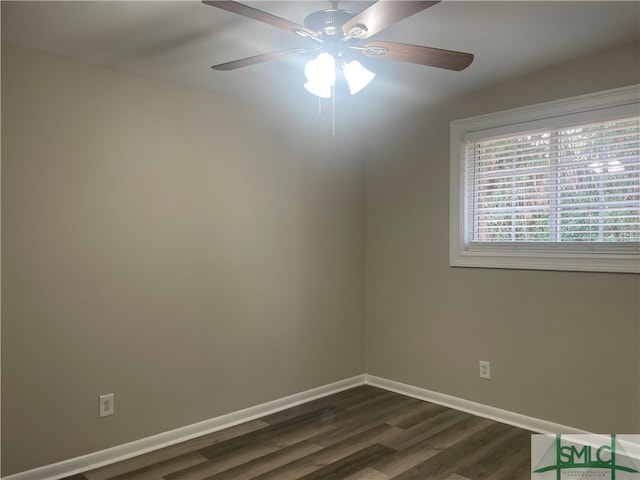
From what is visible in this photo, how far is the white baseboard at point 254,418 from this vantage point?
254 centimetres

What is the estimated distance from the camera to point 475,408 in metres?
3.39

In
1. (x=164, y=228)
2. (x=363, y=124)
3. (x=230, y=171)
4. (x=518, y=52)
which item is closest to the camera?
(x=518, y=52)

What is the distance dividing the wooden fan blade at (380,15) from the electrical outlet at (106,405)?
91.5 inches

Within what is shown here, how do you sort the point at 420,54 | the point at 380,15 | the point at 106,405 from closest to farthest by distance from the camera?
the point at 380,15 → the point at 420,54 → the point at 106,405

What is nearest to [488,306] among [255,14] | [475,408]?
[475,408]

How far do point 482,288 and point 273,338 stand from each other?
61.6 inches

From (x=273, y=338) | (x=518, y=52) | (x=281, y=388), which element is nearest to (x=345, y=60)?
(x=518, y=52)

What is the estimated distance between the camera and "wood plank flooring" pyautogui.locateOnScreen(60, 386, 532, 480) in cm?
254

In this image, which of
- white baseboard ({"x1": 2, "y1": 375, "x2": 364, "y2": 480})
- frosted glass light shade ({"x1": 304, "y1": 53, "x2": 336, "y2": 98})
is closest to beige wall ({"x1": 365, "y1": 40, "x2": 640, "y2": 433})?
white baseboard ({"x1": 2, "y1": 375, "x2": 364, "y2": 480})

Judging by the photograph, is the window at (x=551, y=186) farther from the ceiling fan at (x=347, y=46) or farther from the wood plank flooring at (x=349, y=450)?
the ceiling fan at (x=347, y=46)

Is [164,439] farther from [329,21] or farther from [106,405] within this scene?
[329,21]

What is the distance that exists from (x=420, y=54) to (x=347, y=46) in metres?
0.31

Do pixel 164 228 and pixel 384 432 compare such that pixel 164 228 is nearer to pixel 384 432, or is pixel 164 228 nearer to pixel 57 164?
pixel 57 164

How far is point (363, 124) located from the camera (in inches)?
159
